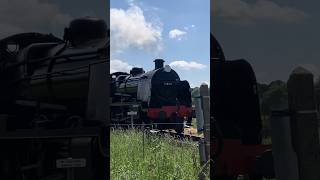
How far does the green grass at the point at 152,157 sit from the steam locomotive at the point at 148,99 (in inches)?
6.1

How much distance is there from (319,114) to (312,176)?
34cm

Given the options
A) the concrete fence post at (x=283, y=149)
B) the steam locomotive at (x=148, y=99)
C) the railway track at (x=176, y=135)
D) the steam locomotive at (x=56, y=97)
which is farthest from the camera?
the railway track at (x=176, y=135)

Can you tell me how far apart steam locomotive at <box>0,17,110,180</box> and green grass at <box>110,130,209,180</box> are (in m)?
0.92

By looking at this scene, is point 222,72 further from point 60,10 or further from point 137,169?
point 137,169

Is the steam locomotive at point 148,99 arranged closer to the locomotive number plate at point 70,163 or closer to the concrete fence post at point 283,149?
the locomotive number plate at point 70,163

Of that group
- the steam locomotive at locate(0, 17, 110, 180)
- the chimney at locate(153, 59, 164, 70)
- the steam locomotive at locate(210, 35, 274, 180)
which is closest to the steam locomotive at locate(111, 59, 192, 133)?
the chimney at locate(153, 59, 164, 70)

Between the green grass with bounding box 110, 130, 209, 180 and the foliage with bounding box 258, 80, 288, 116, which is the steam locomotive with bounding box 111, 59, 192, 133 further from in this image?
the foliage with bounding box 258, 80, 288, 116

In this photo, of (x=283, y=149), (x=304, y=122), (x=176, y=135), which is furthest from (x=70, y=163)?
(x=176, y=135)

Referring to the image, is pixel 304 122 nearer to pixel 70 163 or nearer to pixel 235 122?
pixel 235 122

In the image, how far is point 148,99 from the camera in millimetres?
3861

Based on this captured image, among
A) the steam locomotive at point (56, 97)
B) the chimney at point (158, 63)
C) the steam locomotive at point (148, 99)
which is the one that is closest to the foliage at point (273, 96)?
the steam locomotive at point (56, 97)

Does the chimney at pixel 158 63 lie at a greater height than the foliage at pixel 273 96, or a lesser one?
greater

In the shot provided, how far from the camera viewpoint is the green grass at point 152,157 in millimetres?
3277

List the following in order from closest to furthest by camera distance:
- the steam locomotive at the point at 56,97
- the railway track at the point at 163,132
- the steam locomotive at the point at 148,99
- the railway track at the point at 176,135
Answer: the steam locomotive at the point at 56,97
the steam locomotive at the point at 148,99
the railway track at the point at 163,132
the railway track at the point at 176,135
